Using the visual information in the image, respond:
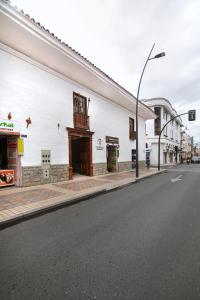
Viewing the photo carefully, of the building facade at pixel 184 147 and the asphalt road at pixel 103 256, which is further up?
the building facade at pixel 184 147

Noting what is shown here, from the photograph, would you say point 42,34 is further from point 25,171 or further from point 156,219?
point 156,219

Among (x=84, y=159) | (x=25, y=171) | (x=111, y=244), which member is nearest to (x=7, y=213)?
(x=111, y=244)

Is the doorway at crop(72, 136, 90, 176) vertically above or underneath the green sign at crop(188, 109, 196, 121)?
underneath

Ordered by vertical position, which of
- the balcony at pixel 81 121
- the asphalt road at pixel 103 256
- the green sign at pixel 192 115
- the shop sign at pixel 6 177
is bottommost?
the asphalt road at pixel 103 256

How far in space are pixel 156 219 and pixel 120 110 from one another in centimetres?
1441

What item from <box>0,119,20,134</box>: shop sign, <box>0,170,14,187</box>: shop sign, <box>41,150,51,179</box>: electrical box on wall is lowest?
<box>0,170,14,187</box>: shop sign

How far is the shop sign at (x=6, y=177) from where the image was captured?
861cm

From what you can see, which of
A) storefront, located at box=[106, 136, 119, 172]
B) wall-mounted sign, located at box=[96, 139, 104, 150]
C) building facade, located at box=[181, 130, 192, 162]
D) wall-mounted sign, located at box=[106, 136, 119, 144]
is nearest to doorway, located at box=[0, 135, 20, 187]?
wall-mounted sign, located at box=[96, 139, 104, 150]

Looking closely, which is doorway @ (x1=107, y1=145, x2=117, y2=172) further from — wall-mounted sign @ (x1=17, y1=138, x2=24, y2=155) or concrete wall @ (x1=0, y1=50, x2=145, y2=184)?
wall-mounted sign @ (x1=17, y1=138, x2=24, y2=155)

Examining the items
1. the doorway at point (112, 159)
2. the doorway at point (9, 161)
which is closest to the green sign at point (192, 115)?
the doorway at point (112, 159)

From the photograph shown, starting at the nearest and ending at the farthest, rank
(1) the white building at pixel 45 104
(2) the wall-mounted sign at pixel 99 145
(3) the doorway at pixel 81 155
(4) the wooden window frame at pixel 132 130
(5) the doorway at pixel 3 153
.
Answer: (1) the white building at pixel 45 104, (5) the doorway at pixel 3 153, (3) the doorway at pixel 81 155, (2) the wall-mounted sign at pixel 99 145, (4) the wooden window frame at pixel 132 130

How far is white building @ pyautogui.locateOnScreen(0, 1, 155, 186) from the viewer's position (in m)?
8.38

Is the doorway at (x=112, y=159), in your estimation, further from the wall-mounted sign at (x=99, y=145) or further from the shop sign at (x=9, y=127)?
the shop sign at (x=9, y=127)

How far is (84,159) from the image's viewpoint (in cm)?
→ 1423
